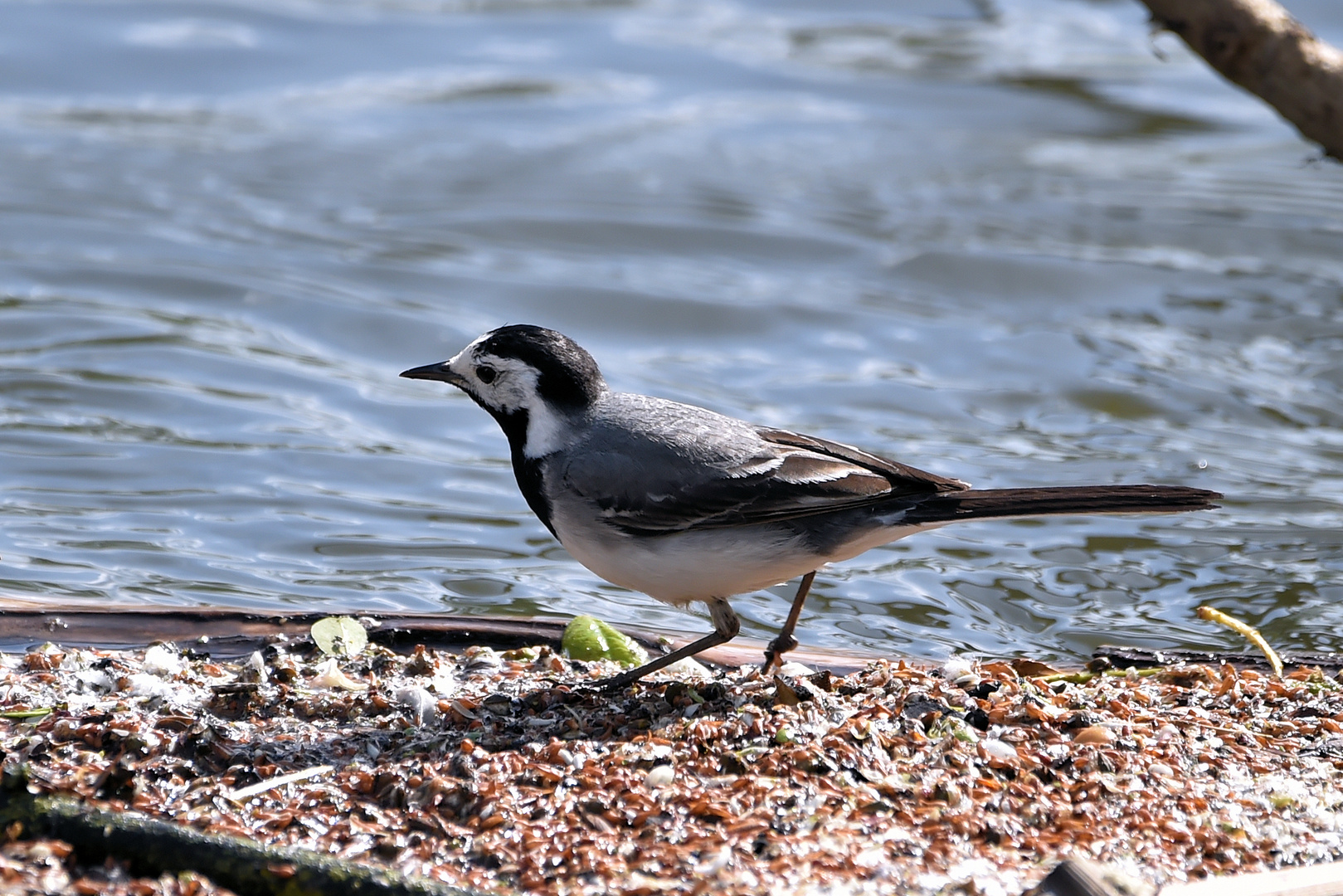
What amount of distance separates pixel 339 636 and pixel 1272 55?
520 centimetres

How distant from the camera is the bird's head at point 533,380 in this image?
5340mm

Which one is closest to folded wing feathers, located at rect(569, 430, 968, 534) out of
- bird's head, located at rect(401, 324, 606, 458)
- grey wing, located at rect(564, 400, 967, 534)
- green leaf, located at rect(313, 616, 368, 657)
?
grey wing, located at rect(564, 400, 967, 534)

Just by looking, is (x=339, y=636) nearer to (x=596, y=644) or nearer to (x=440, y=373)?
(x=596, y=644)

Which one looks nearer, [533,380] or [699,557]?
[699,557]

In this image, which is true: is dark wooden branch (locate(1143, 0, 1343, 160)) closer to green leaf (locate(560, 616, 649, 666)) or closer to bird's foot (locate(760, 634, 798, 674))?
bird's foot (locate(760, 634, 798, 674))

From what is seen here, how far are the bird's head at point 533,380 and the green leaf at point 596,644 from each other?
2.10 feet

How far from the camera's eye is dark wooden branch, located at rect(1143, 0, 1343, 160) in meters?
7.19

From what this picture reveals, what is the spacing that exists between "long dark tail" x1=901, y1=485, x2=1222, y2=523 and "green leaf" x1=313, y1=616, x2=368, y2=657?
1.91 m

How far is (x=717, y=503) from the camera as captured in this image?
16.6 feet

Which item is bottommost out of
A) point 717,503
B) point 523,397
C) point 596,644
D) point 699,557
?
point 596,644

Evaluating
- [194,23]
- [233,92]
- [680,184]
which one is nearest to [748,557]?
[680,184]

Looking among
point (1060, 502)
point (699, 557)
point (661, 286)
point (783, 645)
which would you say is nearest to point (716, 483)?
point (699, 557)

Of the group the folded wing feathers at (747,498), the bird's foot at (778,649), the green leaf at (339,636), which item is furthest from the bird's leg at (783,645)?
the green leaf at (339,636)

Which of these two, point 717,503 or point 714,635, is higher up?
A: point 717,503
